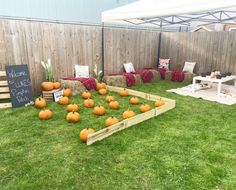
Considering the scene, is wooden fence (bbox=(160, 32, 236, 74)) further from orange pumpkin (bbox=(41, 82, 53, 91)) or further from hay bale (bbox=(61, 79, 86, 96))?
orange pumpkin (bbox=(41, 82, 53, 91))

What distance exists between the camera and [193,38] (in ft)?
27.1

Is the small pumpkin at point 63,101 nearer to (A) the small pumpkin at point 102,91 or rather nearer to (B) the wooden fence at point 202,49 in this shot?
(A) the small pumpkin at point 102,91

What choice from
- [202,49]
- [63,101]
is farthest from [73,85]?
[202,49]

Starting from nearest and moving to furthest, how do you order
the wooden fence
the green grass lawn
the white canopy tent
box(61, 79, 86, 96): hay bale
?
the green grass lawn → the white canopy tent → box(61, 79, 86, 96): hay bale → the wooden fence

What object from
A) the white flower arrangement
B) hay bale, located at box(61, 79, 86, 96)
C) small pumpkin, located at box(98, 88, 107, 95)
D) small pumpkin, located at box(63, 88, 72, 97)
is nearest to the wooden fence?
small pumpkin, located at box(98, 88, 107, 95)

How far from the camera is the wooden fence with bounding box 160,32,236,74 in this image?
7.43 m

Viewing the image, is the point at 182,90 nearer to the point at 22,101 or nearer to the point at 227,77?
the point at 227,77

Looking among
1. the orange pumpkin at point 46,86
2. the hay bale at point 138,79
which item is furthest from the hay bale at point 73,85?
the hay bale at point 138,79

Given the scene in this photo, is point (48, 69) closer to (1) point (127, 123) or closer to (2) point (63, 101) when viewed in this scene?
(2) point (63, 101)

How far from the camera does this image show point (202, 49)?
8.06 m

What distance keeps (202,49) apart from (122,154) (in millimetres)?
6367

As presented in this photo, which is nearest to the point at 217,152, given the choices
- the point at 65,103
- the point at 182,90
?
the point at 65,103

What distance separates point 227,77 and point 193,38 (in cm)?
238

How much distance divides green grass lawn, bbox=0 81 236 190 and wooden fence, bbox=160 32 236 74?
370 cm
